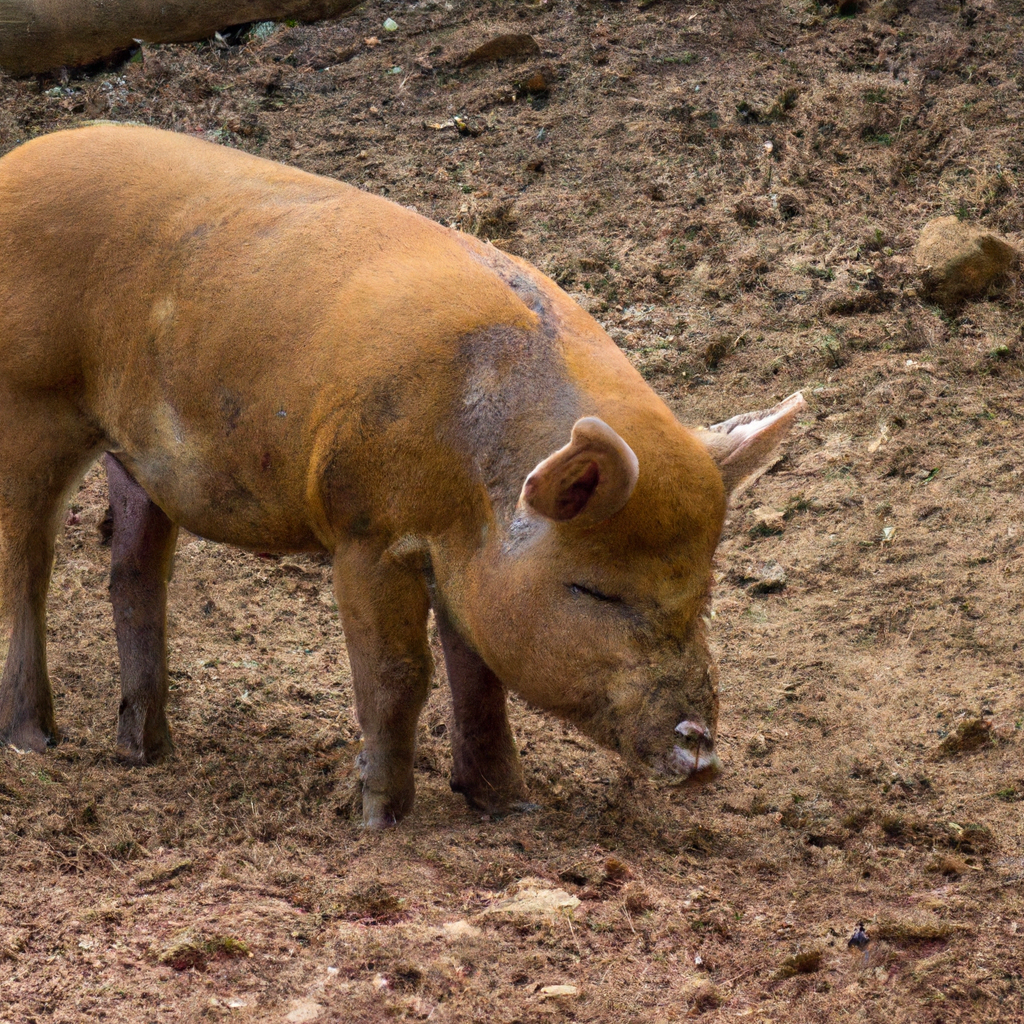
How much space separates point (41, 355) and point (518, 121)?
229 inches

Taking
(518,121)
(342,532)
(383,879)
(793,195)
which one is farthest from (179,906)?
(518,121)

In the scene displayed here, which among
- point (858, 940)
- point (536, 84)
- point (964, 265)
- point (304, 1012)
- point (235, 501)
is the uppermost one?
point (536, 84)

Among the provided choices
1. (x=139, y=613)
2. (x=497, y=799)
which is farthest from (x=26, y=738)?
(x=497, y=799)

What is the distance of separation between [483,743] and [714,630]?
1823 mm

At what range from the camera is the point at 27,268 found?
15.1 feet

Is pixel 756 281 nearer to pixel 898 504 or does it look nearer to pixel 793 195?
pixel 793 195

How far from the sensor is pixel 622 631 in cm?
369

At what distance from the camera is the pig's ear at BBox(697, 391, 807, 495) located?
394 cm

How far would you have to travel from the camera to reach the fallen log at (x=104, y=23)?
33.0 ft

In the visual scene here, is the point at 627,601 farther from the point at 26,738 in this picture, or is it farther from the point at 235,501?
the point at 26,738

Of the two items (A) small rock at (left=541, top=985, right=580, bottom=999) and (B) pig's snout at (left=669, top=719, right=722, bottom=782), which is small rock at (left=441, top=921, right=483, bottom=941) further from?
(B) pig's snout at (left=669, top=719, right=722, bottom=782)

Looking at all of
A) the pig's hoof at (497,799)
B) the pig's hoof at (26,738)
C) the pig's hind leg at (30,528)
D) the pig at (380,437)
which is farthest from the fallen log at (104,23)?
the pig's hoof at (497,799)

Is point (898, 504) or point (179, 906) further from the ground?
point (179, 906)

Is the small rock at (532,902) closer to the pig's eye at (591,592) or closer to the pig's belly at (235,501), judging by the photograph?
the pig's eye at (591,592)
